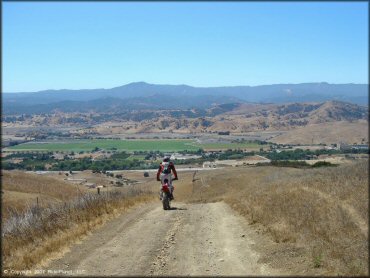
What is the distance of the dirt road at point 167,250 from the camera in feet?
29.3

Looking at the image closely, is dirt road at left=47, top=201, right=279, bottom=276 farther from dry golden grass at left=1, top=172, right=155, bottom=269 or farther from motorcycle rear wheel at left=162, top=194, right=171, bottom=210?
motorcycle rear wheel at left=162, top=194, right=171, bottom=210

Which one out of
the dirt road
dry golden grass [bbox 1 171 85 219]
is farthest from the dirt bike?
dry golden grass [bbox 1 171 85 219]

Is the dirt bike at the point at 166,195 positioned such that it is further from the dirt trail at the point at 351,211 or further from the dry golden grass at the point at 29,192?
the dry golden grass at the point at 29,192

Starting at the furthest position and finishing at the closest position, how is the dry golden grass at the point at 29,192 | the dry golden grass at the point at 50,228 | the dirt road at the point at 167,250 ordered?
the dry golden grass at the point at 29,192 → the dry golden grass at the point at 50,228 → the dirt road at the point at 167,250

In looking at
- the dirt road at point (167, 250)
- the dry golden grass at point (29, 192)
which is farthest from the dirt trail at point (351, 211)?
the dry golden grass at point (29, 192)

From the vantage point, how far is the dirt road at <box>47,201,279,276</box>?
8922 millimetres

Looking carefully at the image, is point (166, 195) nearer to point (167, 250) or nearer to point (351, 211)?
point (167, 250)

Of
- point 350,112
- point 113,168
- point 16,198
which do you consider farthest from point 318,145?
point 16,198

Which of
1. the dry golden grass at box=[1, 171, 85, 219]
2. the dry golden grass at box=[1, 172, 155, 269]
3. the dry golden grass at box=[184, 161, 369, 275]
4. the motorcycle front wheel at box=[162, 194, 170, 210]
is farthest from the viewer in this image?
the dry golden grass at box=[1, 171, 85, 219]

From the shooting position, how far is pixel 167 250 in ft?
34.7

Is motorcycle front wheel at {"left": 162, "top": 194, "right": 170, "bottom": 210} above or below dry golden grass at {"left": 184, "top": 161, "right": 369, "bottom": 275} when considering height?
below

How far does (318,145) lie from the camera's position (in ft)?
445

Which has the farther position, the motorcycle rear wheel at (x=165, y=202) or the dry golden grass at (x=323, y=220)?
the motorcycle rear wheel at (x=165, y=202)

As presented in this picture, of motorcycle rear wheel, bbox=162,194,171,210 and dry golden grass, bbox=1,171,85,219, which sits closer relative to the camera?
motorcycle rear wheel, bbox=162,194,171,210
